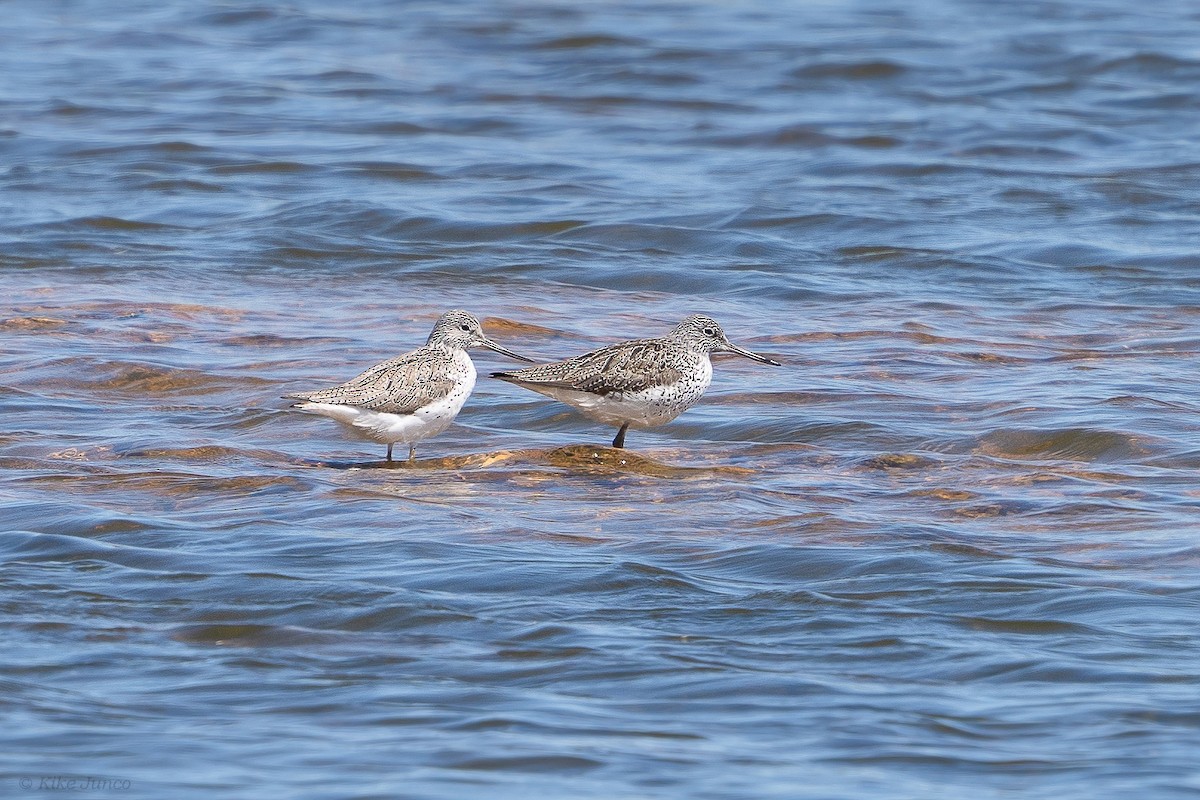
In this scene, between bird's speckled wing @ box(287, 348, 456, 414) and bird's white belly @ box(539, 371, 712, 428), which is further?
bird's white belly @ box(539, 371, 712, 428)

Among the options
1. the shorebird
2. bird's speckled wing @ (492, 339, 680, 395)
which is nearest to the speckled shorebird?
bird's speckled wing @ (492, 339, 680, 395)

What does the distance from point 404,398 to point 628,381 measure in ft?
3.94

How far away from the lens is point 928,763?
5.78 metres

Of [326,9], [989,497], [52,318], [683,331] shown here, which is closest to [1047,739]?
[989,497]

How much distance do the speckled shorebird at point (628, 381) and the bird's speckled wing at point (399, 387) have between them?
302mm

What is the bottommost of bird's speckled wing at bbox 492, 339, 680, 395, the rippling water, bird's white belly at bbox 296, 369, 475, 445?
the rippling water

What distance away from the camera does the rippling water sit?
19.8ft

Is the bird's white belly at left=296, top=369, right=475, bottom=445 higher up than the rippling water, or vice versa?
the bird's white belly at left=296, top=369, right=475, bottom=445

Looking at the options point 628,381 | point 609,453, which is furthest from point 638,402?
point 609,453

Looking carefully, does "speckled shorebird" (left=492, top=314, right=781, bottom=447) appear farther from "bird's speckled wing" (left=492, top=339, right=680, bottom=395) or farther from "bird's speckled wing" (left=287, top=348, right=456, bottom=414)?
"bird's speckled wing" (left=287, top=348, right=456, bottom=414)

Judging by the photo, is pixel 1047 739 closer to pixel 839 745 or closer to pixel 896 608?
pixel 839 745

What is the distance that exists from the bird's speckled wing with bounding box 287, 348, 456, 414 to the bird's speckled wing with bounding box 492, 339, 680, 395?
296 millimetres

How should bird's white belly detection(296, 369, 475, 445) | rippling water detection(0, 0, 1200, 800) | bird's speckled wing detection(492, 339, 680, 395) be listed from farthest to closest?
1. bird's speckled wing detection(492, 339, 680, 395)
2. bird's white belly detection(296, 369, 475, 445)
3. rippling water detection(0, 0, 1200, 800)

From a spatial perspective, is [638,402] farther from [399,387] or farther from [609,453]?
[399,387]
